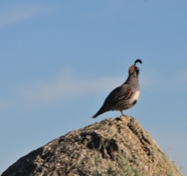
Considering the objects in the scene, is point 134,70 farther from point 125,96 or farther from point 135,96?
point 125,96

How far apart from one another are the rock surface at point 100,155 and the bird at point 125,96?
9.80 ft

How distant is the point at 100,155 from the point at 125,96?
4.17 metres

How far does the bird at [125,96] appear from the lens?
1168 centimetres

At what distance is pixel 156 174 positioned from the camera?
7957 millimetres

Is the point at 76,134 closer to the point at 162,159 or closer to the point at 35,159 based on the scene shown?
the point at 35,159

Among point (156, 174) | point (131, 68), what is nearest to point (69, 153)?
point (156, 174)

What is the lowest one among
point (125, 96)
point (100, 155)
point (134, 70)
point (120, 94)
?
point (100, 155)

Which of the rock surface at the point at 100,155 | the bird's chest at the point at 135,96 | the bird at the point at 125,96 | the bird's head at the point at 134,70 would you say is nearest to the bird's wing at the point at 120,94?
the bird at the point at 125,96

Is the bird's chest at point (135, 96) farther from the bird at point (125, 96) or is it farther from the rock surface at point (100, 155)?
the rock surface at point (100, 155)

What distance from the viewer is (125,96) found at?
38.3 feet

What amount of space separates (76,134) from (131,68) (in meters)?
4.43

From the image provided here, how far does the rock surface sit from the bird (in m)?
2.99

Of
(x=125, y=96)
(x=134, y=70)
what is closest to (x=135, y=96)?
(x=125, y=96)

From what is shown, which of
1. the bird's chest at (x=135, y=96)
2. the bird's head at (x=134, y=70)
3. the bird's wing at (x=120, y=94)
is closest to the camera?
the bird's wing at (x=120, y=94)
